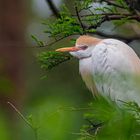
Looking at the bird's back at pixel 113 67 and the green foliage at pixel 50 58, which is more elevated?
the green foliage at pixel 50 58

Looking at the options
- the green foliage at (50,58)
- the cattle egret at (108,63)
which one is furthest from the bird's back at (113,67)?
the green foliage at (50,58)

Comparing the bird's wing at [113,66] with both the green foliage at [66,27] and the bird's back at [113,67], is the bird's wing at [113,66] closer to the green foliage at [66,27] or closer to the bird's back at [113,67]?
the bird's back at [113,67]

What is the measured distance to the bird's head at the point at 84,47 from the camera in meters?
1.89

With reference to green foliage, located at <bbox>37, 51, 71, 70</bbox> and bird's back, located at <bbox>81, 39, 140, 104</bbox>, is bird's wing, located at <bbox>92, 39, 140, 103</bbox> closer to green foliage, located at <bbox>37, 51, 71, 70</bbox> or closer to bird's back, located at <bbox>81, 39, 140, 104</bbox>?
bird's back, located at <bbox>81, 39, 140, 104</bbox>

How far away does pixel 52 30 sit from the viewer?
72.6 inches

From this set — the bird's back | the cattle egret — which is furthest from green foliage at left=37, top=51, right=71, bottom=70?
the bird's back

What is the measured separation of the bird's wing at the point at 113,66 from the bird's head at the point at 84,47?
4 centimetres

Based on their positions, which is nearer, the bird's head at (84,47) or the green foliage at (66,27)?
the green foliage at (66,27)

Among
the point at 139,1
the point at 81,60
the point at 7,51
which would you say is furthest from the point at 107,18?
the point at 7,51

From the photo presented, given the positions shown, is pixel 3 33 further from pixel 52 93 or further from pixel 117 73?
pixel 52 93

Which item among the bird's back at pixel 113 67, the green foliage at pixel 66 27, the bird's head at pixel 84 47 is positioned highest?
the green foliage at pixel 66 27

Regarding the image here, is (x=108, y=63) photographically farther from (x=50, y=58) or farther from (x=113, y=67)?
(x=50, y=58)

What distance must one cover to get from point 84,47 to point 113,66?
171 millimetres

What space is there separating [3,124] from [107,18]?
4.56ft
